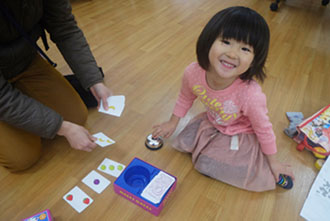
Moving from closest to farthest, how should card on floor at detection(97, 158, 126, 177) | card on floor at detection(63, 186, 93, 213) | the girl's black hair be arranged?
the girl's black hair → card on floor at detection(63, 186, 93, 213) → card on floor at detection(97, 158, 126, 177)

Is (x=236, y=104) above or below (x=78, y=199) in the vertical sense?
above

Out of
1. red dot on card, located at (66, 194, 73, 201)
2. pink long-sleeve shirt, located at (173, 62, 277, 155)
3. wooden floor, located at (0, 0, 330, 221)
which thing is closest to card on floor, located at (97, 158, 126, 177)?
wooden floor, located at (0, 0, 330, 221)

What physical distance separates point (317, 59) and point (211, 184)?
149 centimetres

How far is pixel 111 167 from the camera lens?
3.30ft

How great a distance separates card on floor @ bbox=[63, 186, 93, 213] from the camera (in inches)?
34.9

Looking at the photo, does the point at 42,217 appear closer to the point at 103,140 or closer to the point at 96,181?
the point at 96,181

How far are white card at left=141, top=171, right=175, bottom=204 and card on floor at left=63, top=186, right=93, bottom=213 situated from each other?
0.26 meters

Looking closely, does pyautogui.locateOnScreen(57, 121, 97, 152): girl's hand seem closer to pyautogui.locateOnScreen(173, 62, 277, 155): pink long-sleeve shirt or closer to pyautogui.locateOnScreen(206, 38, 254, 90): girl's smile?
pyautogui.locateOnScreen(173, 62, 277, 155): pink long-sleeve shirt

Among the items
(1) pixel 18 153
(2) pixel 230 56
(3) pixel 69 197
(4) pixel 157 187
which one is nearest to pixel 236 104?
(2) pixel 230 56

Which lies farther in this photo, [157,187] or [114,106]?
[114,106]

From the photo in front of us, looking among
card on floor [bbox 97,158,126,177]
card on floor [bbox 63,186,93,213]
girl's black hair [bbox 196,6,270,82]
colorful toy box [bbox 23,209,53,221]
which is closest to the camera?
girl's black hair [bbox 196,6,270,82]

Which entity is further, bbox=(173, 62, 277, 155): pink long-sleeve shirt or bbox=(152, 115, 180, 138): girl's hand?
bbox=(152, 115, 180, 138): girl's hand

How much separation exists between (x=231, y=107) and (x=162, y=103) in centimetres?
54

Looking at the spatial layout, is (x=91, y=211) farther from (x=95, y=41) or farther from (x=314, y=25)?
(x=314, y=25)
